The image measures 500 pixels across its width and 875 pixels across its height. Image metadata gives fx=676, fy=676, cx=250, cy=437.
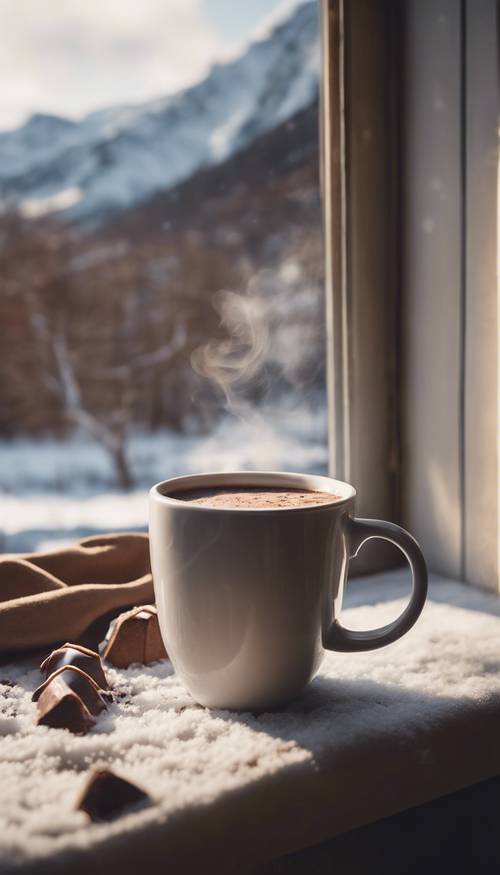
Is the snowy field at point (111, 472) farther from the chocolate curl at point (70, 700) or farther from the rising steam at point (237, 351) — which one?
the chocolate curl at point (70, 700)

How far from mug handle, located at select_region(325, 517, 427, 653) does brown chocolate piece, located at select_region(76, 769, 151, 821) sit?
0.17 meters

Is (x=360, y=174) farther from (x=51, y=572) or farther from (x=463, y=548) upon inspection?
(x=51, y=572)

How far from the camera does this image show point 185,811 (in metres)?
0.38

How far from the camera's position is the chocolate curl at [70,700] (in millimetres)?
471

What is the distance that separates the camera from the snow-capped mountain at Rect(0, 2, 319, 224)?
0.91m

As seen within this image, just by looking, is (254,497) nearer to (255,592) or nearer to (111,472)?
(255,592)

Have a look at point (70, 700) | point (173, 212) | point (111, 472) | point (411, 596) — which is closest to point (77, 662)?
point (70, 700)

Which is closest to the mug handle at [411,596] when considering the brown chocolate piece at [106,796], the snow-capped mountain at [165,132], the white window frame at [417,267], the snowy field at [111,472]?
the brown chocolate piece at [106,796]

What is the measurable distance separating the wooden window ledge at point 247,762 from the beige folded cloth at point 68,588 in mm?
41

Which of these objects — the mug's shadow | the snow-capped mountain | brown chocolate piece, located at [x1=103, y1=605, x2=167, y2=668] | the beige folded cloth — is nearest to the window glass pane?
the snow-capped mountain

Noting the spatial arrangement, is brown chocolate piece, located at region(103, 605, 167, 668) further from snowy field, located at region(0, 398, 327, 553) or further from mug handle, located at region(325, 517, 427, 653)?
snowy field, located at region(0, 398, 327, 553)

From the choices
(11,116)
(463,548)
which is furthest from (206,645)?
(11,116)

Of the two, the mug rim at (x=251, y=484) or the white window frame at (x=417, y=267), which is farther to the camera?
the white window frame at (x=417, y=267)

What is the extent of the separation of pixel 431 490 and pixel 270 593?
1.40 feet
